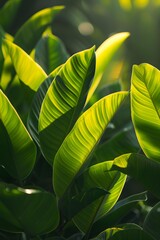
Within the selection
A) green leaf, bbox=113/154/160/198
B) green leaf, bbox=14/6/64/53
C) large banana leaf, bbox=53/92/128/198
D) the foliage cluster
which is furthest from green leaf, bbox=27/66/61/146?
green leaf, bbox=14/6/64/53

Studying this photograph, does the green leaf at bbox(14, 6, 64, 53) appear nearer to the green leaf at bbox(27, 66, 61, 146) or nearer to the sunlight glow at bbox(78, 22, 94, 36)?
the green leaf at bbox(27, 66, 61, 146)

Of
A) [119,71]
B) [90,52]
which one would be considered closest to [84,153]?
[90,52]

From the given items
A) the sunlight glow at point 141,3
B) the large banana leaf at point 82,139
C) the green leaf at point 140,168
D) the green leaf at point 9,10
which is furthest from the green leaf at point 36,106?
the sunlight glow at point 141,3

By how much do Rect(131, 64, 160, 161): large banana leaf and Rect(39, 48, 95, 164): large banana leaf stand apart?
134mm

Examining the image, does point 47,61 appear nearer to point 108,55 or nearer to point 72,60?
point 108,55

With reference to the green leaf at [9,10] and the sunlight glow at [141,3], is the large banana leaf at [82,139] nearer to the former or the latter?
the green leaf at [9,10]

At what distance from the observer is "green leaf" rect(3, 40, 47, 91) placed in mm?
1518

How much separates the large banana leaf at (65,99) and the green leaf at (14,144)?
41 millimetres

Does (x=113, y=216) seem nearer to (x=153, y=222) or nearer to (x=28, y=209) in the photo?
(x=153, y=222)

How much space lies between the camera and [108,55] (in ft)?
5.45

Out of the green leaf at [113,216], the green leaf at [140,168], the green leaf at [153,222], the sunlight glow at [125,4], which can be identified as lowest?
the green leaf at [113,216]

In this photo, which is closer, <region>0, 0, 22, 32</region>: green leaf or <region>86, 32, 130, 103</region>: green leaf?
<region>86, 32, 130, 103</region>: green leaf

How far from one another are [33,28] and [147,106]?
2.41 ft

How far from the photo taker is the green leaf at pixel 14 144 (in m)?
1.31
